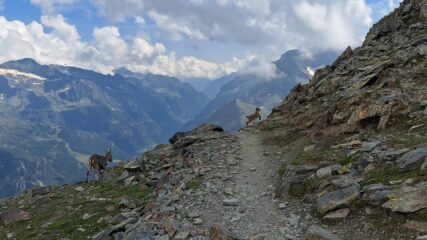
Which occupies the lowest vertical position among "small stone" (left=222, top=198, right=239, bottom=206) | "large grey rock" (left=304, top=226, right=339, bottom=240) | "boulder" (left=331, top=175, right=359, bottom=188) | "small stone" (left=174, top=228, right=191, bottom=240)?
"large grey rock" (left=304, top=226, right=339, bottom=240)

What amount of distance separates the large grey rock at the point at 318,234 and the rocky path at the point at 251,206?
0.65 m

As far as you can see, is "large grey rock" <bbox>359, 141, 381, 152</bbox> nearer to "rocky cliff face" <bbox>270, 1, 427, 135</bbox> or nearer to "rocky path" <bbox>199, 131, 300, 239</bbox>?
"rocky cliff face" <bbox>270, 1, 427, 135</bbox>

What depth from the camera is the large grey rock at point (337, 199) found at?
59.5 ft

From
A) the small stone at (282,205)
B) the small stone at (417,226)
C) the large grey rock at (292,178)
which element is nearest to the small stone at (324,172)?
the large grey rock at (292,178)

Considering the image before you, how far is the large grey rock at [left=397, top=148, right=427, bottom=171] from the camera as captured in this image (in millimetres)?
19031

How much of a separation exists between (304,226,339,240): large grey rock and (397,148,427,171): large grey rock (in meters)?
5.19

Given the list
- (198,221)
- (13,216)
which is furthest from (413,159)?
(13,216)

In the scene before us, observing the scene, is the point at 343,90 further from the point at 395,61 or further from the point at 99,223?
the point at 99,223

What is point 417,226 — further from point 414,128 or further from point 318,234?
point 414,128

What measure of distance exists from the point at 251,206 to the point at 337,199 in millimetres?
4677

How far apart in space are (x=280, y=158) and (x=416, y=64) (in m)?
14.7

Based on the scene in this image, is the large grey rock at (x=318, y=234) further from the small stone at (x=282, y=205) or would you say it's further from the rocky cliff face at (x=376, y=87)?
the rocky cliff face at (x=376, y=87)

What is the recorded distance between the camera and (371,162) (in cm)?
2116

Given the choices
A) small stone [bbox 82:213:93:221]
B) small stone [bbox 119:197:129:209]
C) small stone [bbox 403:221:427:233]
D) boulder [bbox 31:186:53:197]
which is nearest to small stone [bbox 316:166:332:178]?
small stone [bbox 403:221:427:233]
